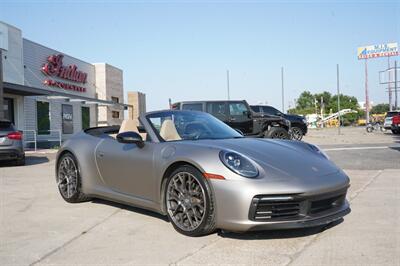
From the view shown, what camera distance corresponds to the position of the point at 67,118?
92.2ft

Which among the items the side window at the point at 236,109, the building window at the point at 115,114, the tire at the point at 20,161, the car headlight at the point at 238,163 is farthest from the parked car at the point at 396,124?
the car headlight at the point at 238,163

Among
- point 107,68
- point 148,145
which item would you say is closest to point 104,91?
point 107,68

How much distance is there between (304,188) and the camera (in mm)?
3826

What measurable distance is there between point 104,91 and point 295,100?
109847mm

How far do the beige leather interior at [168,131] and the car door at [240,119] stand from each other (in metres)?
10.3

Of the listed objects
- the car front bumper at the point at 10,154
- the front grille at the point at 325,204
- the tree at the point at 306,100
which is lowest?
the front grille at the point at 325,204

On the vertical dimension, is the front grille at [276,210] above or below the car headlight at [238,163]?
below

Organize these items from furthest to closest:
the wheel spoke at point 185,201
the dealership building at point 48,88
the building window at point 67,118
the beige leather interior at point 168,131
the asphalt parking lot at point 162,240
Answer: the building window at point 67,118
the dealership building at point 48,88
the beige leather interior at point 168,131
the wheel spoke at point 185,201
the asphalt parking lot at point 162,240

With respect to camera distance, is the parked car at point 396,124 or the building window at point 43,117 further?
the parked car at point 396,124

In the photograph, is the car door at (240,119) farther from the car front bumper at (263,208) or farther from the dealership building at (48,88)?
the car front bumper at (263,208)

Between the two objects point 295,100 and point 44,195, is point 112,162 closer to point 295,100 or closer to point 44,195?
point 44,195

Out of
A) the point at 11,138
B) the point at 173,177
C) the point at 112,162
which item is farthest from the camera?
the point at 11,138

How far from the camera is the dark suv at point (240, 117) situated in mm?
15156

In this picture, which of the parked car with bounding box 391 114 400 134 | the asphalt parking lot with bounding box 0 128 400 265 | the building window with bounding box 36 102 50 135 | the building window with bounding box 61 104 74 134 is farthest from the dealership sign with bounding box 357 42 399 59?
the asphalt parking lot with bounding box 0 128 400 265
